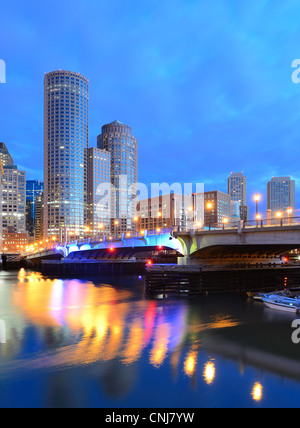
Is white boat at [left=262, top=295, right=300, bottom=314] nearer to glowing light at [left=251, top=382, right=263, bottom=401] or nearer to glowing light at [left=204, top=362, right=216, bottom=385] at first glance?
glowing light at [left=204, top=362, right=216, bottom=385]

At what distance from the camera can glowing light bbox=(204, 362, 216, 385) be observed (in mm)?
14680

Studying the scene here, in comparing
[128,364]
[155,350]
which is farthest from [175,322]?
[128,364]

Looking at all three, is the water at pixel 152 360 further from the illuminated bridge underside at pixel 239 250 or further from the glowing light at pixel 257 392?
the illuminated bridge underside at pixel 239 250

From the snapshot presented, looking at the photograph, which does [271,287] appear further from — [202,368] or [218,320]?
[202,368]

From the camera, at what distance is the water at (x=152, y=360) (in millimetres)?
13203

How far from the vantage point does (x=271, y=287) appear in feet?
148

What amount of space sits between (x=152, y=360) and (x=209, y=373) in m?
3.29

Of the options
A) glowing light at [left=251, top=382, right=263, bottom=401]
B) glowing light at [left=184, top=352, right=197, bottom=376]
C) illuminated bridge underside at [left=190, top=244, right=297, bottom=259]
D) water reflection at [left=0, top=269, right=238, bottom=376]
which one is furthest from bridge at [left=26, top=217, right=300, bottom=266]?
glowing light at [left=251, top=382, right=263, bottom=401]

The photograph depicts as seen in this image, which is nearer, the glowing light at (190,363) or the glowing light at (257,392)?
the glowing light at (257,392)

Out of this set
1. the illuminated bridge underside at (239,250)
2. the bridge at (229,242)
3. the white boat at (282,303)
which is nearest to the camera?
the white boat at (282,303)

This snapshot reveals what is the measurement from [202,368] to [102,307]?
21.9 meters

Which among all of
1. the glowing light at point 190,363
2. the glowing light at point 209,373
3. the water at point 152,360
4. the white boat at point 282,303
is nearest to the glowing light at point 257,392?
the water at point 152,360

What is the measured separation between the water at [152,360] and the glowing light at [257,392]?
0.04 metres

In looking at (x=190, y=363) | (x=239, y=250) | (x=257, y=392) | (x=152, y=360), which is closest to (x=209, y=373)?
(x=190, y=363)
